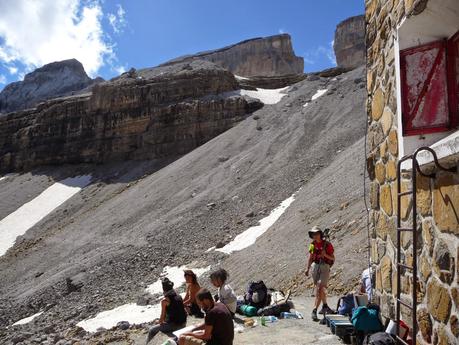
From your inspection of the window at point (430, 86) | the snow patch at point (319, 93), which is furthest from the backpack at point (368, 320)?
the snow patch at point (319, 93)

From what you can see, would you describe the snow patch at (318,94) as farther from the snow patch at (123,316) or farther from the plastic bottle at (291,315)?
the plastic bottle at (291,315)

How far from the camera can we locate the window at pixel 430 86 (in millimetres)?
4191

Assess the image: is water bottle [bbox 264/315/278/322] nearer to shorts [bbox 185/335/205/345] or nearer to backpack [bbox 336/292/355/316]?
backpack [bbox 336/292/355/316]

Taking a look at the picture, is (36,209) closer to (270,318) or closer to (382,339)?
(270,318)

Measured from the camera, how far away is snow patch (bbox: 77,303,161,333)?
12.8 m

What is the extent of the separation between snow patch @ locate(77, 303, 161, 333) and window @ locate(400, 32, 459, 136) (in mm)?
9770

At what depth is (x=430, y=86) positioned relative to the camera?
14.3ft

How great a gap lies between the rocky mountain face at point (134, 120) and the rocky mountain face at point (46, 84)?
40581 millimetres

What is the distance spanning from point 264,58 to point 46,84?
42914mm

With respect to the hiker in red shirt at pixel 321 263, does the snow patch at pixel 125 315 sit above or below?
below

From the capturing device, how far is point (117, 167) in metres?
44.1

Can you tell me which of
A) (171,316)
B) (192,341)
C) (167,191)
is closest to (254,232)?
(171,316)

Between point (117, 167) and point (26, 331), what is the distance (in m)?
30.2

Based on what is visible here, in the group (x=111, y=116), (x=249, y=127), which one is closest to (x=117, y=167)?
(x=111, y=116)
